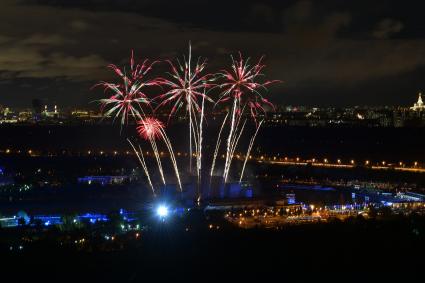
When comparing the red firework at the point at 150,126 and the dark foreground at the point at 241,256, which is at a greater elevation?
the red firework at the point at 150,126

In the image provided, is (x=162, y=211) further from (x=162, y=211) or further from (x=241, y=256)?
(x=241, y=256)

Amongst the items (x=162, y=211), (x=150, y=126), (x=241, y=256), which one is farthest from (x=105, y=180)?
(x=241, y=256)

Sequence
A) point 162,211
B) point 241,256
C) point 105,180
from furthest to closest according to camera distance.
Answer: point 105,180, point 162,211, point 241,256

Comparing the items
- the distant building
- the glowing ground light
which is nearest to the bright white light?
the glowing ground light

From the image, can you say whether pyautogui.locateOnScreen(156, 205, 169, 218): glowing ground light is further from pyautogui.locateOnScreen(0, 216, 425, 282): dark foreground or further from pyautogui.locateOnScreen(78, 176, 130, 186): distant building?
pyautogui.locateOnScreen(78, 176, 130, 186): distant building

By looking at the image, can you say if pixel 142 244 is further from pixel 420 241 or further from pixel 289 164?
pixel 289 164

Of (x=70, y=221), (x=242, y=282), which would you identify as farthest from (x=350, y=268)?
(x=70, y=221)

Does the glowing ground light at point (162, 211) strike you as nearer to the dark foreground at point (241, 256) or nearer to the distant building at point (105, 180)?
the dark foreground at point (241, 256)

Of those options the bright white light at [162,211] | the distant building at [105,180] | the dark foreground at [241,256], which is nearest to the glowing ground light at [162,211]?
the bright white light at [162,211]
